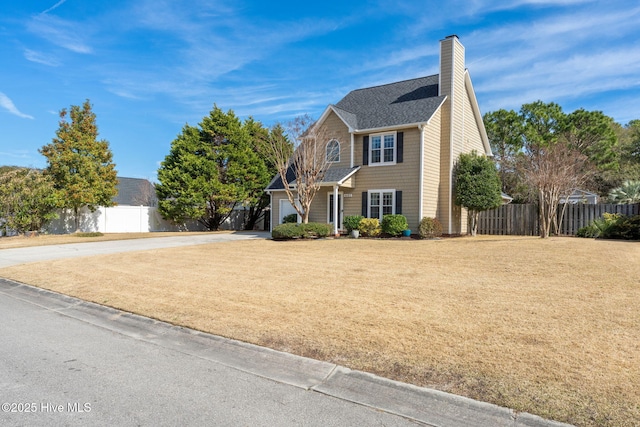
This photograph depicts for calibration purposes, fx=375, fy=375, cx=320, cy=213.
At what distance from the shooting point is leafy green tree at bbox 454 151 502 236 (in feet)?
61.3

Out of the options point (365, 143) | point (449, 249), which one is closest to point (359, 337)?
point (449, 249)

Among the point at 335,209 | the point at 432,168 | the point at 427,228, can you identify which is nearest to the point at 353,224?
the point at 335,209

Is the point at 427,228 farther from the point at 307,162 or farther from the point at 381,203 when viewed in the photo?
the point at 307,162

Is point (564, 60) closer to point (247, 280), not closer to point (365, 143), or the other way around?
point (365, 143)

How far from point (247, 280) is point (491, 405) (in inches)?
239

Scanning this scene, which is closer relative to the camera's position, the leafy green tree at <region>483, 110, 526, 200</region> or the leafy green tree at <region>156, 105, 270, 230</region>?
the leafy green tree at <region>156, 105, 270, 230</region>

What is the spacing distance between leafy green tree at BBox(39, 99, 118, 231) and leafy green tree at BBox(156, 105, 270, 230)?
3.63 meters

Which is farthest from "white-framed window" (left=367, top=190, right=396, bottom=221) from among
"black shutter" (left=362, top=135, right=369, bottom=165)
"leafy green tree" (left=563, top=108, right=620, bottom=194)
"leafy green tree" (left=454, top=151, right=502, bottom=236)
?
"leafy green tree" (left=563, top=108, right=620, bottom=194)

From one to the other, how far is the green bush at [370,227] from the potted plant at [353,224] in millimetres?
301

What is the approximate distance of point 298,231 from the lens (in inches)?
688

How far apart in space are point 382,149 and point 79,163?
18.9 meters

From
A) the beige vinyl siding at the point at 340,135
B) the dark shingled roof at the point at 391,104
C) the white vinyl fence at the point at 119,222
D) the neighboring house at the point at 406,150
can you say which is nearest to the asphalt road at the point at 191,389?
the neighboring house at the point at 406,150

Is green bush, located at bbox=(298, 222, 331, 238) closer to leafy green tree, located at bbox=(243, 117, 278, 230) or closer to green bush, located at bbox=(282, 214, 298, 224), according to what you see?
green bush, located at bbox=(282, 214, 298, 224)

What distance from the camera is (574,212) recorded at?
63.6 ft
